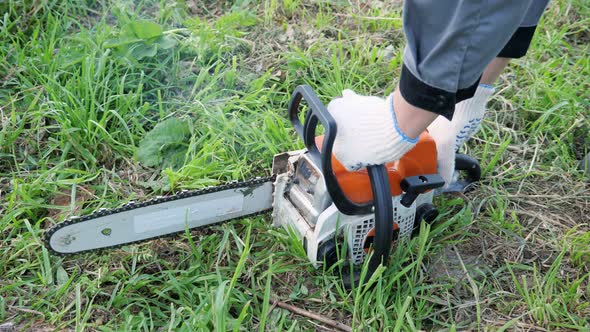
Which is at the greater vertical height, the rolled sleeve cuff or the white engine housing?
the rolled sleeve cuff

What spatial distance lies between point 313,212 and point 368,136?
13.7 inches

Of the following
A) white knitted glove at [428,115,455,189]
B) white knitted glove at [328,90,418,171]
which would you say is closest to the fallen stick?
white knitted glove at [328,90,418,171]

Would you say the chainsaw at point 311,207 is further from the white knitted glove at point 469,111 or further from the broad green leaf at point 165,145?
the broad green leaf at point 165,145

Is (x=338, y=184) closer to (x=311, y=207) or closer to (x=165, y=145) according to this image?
(x=311, y=207)

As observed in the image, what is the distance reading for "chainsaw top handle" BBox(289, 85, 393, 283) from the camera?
1842mm

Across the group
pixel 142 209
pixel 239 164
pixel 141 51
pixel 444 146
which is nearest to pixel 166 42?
pixel 141 51

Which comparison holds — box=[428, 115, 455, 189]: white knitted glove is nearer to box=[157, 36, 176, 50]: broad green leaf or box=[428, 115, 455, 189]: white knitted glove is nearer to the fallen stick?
the fallen stick

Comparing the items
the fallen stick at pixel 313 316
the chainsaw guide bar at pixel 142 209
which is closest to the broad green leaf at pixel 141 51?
the chainsaw guide bar at pixel 142 209

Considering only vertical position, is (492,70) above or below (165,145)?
above

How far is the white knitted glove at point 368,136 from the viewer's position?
6.16ft

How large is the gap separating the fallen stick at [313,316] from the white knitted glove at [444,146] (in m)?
0.74

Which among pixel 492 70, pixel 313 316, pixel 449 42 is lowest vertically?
pixel 313 316

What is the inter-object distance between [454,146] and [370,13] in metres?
1.57

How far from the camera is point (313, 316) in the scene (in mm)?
2100
